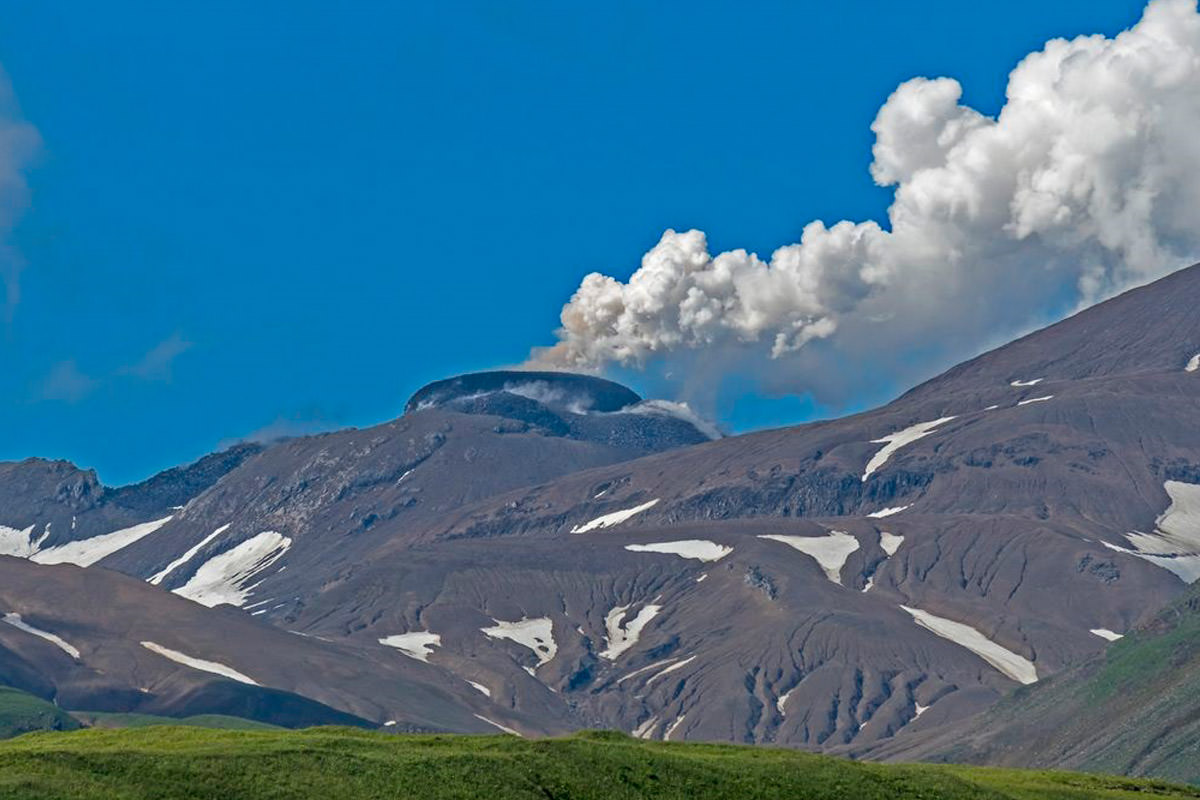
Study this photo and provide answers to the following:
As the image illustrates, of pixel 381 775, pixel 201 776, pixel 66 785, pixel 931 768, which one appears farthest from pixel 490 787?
pixel 931 768

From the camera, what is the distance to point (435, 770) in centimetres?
8331

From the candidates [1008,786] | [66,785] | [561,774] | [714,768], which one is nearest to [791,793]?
[714,768]

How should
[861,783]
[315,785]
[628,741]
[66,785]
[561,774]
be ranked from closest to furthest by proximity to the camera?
[66,785] → [315,785] → [561,774] → [861,783] → [628,741]

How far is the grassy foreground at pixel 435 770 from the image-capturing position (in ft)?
247

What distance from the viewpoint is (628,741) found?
99125 mm

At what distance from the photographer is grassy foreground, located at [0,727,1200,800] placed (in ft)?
247

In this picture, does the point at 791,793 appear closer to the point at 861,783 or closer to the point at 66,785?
the point at 861,783

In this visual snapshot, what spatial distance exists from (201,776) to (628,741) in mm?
28051

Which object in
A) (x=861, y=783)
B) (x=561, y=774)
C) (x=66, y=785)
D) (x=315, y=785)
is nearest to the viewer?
(x=66, y=785)

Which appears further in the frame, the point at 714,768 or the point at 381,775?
the point at 714,768

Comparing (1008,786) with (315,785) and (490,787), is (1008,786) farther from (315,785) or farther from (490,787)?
(315,785)

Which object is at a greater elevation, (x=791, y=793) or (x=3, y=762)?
(x=3, y=762)

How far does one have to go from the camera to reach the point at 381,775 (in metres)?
81.5

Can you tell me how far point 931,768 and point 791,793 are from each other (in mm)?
18661
